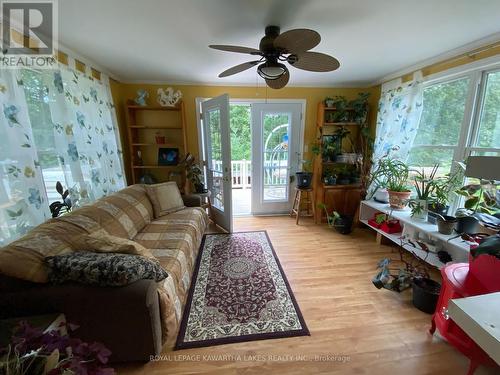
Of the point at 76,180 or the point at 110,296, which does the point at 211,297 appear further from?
the point at 76,180

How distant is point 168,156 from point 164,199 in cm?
93

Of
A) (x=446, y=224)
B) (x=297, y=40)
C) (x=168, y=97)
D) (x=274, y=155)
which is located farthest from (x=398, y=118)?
(x=168, y=97)

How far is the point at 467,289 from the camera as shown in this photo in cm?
132

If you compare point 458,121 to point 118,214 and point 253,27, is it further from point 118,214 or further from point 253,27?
point 118,214

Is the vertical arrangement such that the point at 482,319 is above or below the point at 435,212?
above

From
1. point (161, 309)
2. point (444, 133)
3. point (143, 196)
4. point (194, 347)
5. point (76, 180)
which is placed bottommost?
point (194, 347)

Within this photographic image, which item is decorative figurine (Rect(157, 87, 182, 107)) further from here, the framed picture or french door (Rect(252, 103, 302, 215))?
french door (Rect(252, 103, 302, 215))

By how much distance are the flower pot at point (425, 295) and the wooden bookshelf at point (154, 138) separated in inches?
122

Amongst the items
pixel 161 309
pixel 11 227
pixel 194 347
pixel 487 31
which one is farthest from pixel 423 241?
pixel 11 227

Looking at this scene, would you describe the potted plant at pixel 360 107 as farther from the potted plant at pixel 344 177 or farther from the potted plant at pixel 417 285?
the potted plant at pixel 417 285

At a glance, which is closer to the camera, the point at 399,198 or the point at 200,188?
the point at 399,198

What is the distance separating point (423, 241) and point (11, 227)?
3430 millimetres

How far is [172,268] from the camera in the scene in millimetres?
1652

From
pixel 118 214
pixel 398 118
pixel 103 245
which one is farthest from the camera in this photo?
pixel 398 118
